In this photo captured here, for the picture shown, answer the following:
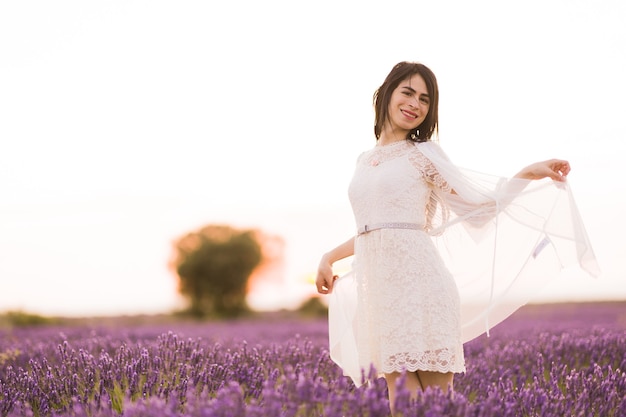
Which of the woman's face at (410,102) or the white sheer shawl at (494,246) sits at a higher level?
the woman's face at (410,102)

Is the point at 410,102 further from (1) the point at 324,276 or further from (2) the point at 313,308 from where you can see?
(2) the point at 313,308

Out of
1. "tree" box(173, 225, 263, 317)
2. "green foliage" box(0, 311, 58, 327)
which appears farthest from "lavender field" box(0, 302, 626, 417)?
"tree" box(173, 225, 263, 317)

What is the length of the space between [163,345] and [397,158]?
71.9 inches

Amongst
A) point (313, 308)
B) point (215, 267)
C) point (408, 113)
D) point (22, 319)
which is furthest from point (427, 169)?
point (215, 267)

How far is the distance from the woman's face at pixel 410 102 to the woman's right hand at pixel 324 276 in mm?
781

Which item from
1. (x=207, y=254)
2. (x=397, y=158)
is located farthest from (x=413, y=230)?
(x=207, y=254)

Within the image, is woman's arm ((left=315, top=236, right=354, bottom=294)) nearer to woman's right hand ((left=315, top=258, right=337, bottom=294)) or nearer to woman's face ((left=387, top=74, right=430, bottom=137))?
woman's right hand ((left=315, top=258, right=337, bottom=294))

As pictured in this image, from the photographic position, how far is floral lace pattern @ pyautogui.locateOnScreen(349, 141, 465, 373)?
121 inches

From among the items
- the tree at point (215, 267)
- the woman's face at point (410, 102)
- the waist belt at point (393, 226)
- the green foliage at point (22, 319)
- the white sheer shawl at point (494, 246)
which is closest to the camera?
the waist belt at point (393, 226)

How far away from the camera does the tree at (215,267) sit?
106 ft

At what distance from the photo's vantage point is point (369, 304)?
3.32m

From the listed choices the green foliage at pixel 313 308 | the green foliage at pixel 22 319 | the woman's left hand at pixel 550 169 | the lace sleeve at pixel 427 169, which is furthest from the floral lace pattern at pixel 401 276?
the green foliage at pixel 313 308

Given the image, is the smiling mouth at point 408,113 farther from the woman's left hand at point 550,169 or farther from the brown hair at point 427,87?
the woman's left hand at point 550,169

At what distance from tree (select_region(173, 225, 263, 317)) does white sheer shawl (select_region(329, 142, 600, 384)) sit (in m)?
28.5
